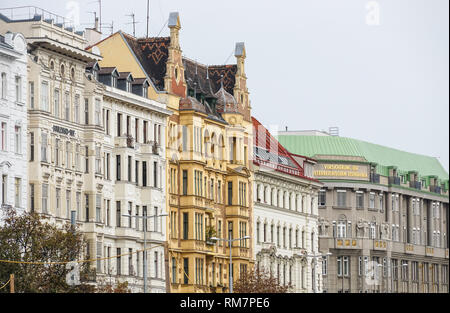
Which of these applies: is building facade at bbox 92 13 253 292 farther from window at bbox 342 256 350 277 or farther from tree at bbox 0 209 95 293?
window at bbox 342 256 350 277

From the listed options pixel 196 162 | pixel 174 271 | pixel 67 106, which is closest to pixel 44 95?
pixel 67 106

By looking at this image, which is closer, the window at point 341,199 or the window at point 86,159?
the window at point 86,159

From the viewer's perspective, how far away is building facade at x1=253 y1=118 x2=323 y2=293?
138m

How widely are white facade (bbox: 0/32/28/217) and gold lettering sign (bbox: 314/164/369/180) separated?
83.1 meters

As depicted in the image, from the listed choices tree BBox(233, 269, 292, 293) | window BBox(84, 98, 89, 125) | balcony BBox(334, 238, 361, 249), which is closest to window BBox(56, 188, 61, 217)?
window BBox(84, 98, 89, 125)

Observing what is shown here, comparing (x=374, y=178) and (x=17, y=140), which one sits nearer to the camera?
(x=17, y=140)

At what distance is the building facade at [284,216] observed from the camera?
452 ft

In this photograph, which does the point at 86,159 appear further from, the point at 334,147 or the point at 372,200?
the point at 372,200

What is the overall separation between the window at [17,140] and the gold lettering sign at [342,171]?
83.1 m

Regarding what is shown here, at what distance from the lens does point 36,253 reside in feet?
253

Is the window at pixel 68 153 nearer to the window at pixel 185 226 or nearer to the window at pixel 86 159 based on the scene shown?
the window at pixel 86 159

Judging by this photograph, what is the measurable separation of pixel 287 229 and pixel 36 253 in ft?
233

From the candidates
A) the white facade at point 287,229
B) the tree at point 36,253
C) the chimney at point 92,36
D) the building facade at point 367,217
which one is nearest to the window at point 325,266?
the building facade at point 367,217
